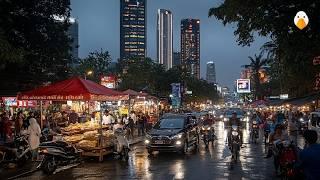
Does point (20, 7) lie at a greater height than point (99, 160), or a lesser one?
greater

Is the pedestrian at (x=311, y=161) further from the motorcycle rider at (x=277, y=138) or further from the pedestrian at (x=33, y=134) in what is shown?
the pedestrian at (x=33, y=134)

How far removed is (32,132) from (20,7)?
36.5 feet

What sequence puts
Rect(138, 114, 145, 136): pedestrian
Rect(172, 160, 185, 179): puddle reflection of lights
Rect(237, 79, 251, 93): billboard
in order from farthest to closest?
Rect(237, 79, 251, 93): billboard
Rect(138, 114, 145, 136): pedestrian
Rect(172, 160, 185, 179): puddle reflection of lights

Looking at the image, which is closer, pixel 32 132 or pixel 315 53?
pixel 32 132

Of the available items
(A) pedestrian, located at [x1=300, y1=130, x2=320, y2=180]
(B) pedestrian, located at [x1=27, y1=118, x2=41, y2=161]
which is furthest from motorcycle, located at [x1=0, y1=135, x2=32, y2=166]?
(A) pedestrian, located at [x1=300, y1=130, x2=320, y2=180]

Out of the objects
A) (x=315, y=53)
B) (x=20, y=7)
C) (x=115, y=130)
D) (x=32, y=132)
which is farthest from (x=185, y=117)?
(x=20, y=7)

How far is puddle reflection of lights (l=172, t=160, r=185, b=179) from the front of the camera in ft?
51.0

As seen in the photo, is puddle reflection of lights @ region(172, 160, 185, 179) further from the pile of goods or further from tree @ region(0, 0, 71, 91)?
tree @ region(0, 0, 71, 91)

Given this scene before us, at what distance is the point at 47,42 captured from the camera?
30.2 m

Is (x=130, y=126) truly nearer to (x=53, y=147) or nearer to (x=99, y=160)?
(x=99, y=160)

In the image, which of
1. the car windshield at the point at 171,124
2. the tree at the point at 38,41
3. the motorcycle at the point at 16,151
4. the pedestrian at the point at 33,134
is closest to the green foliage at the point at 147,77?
the tree at the point at 38,41

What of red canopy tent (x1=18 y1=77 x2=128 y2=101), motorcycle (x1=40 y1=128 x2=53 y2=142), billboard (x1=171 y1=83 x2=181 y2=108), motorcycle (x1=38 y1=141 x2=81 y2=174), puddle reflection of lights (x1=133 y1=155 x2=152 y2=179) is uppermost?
billboard (x1=171 y1=83 x2=181 y2=108)

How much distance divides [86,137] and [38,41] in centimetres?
1086

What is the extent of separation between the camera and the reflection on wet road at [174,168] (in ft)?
51.4
